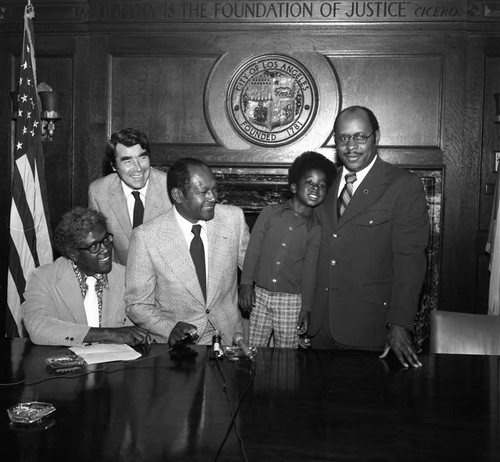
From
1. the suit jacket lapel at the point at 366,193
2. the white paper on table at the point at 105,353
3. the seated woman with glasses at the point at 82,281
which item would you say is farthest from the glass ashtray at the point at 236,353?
the suit jacket lapel at the point at 366,193

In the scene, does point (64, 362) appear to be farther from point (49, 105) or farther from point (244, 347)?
point (49, 105)

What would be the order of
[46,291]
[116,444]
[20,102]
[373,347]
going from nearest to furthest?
[116,444]
[46,291]
[373,347]
[20,102]

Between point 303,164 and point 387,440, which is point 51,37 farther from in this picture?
point 387,440

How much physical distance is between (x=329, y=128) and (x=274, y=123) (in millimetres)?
406

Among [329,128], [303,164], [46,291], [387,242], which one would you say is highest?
[329,128]

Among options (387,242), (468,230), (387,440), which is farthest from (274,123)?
(387,440)

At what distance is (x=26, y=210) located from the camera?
488cm

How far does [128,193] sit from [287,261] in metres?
0.90

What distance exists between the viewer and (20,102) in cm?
504

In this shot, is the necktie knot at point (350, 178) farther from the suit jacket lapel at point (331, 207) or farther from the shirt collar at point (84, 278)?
the shirt collar at point (84, 278)

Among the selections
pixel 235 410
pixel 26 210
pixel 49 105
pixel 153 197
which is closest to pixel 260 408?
pixel 235 410

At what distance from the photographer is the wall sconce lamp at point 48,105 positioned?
5.49 m

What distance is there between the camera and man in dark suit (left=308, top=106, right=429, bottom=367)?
10.3ft

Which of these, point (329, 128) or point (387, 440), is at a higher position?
point (329, 128)
